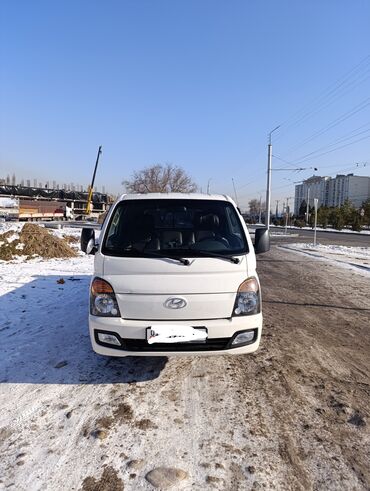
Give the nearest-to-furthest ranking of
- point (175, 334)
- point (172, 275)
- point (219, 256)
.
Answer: point (175, 334) < point (172, 275) < point (219, 256)

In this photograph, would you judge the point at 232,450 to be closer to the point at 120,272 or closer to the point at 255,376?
the point at 255,376

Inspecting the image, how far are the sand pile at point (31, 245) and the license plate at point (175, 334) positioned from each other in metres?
9.51

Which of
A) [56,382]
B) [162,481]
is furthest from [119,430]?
[56,382]

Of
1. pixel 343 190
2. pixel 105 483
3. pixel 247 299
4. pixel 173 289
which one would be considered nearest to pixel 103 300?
pixel 173 289

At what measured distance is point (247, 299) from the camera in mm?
3602

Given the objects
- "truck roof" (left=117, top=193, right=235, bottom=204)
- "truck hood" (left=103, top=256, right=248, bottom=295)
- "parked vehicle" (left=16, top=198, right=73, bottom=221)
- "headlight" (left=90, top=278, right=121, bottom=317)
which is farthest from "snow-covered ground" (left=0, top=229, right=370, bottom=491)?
"parked vehicle" (left=16, top=198, right=73, bottom=221)

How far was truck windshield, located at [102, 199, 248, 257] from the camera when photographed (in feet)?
13.1

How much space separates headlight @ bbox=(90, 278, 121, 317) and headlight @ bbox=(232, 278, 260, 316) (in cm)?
114

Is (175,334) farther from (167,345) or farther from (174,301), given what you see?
(174,301)

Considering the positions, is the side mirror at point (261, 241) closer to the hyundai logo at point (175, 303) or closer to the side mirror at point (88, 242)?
the hyundai logo at point (175, 303)

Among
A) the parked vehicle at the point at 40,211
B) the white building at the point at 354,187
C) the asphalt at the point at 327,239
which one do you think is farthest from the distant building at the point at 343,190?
the asphalt at the point at 327,239

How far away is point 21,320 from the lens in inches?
224

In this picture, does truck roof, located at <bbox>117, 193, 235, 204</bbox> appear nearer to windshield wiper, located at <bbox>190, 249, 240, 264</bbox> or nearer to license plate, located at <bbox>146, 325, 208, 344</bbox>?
windshield wiper, located at <bbox>190, 249, 240, 264</bbox>

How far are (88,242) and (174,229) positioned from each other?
3.39 ft
